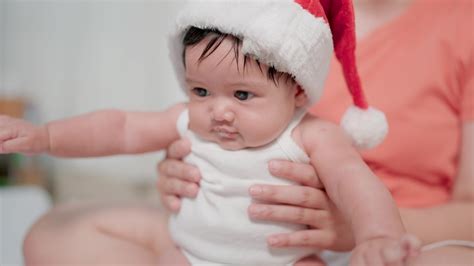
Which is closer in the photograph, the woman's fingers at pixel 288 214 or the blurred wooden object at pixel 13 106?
the woman's fingers at pixel 288 214

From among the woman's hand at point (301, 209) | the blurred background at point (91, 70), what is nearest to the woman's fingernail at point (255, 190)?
the woman's hand at point (301, 209)

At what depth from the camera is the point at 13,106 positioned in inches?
58.8

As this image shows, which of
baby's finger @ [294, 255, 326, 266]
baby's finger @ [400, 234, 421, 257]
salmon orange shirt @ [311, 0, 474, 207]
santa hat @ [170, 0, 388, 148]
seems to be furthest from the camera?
salmon orange shirt @ [311, 0, 474, 207]

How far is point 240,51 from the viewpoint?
658 mm

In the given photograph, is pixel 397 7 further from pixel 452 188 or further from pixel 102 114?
pixel 102 114

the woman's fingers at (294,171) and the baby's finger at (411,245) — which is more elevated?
the baby's finger at (411,245)

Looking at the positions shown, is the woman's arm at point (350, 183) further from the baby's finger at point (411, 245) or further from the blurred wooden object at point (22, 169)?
the blurred wooden object at point (22, 169)

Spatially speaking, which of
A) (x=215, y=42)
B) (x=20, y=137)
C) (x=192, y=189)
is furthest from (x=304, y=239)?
(x=20, y=137)

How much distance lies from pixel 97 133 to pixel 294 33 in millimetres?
300

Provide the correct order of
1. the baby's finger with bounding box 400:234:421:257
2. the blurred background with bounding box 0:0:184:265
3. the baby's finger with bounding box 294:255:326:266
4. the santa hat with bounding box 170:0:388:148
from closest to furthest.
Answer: the baby's finger with bounding box 400:234:421:257, the santa hat with bounding box 170:0:388:148, the baby's finger with bounding box 294:255:326:266, the blurred background with bounding box 0:0:184:265

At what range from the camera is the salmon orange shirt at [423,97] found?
3.13 feet

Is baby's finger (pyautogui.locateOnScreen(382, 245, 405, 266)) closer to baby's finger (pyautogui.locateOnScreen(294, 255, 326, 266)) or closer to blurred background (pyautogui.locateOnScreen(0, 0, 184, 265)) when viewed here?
baby's finger (pyautogui.locateOnScreen(294, 255, 326, 266))

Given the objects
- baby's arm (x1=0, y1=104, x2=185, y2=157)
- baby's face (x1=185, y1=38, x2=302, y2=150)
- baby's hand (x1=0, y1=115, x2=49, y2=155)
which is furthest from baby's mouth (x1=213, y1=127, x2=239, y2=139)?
baby's hand (x1=0, y1=115, x2=49, y2=155)

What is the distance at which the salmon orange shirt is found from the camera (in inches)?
37.5
